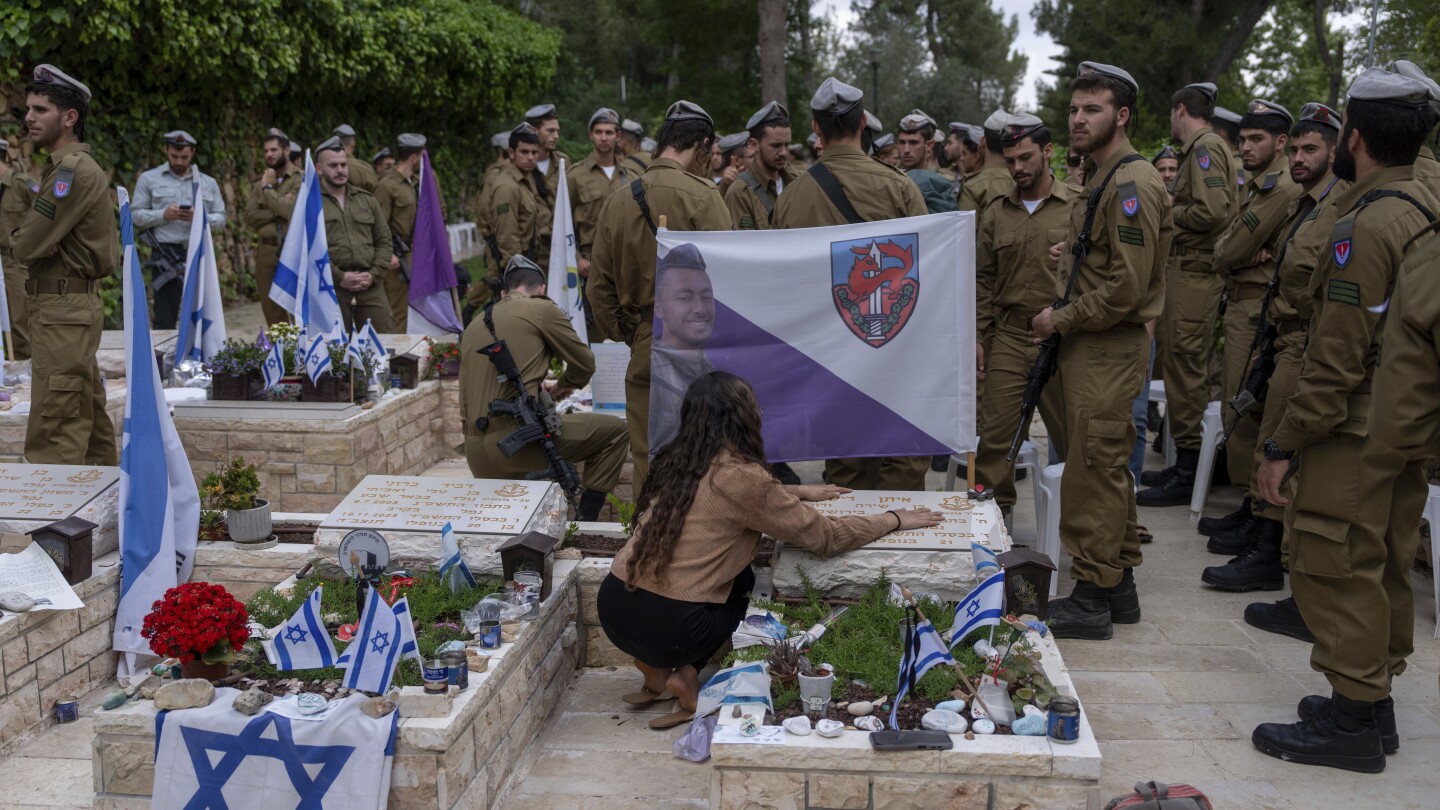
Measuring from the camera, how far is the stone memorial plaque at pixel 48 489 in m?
5.41

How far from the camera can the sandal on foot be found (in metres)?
4.65

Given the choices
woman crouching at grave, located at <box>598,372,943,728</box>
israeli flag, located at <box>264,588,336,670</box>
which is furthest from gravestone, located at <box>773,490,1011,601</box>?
israeli flag, located at <box>264,588,336,670</box>

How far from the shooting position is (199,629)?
401 cm

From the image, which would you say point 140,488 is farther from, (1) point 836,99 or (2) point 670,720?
(1) point 836,99

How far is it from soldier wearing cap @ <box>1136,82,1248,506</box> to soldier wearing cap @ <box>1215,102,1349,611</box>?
3.87 feet

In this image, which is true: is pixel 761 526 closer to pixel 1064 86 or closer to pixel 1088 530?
pixel 1088 530

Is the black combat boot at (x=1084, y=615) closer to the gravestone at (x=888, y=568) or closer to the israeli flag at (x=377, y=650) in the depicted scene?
the gravestone at (x=888, y=568)

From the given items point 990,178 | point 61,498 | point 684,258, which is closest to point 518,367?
point 684,258

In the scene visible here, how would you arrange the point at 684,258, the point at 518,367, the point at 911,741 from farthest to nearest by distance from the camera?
1. the point at 518,367
2. the point at 684,258
3. the point at 911,741

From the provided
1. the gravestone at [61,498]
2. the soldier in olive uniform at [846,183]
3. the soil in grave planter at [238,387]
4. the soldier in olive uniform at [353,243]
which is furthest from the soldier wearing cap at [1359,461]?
the soldier in olive uniform at [353,243]

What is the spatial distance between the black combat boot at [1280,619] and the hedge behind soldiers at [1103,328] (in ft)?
2.13

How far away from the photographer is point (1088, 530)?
5.36 m

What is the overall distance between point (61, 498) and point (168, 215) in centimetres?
572

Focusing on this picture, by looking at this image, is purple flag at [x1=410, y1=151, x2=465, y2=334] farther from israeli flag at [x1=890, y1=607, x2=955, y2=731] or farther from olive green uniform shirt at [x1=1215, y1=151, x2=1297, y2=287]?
israeli flag at [x1=890, y1=607, x2=955, y2=731]
